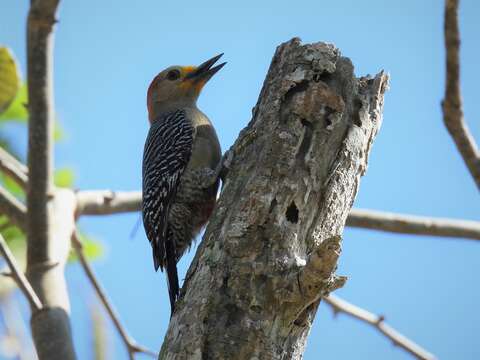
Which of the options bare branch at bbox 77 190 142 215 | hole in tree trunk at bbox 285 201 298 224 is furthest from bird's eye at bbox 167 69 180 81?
hole in tree trunk at bbox 285 201 298 224

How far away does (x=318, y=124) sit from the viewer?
14.1 feet

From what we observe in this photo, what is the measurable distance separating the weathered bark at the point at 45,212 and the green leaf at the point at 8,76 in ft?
2.01

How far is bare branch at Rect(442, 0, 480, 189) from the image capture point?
14.2 feet

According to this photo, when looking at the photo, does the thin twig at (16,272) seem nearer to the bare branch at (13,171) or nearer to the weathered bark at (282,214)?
the weathered bark at (282,214)

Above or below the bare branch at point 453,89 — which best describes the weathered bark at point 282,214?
below

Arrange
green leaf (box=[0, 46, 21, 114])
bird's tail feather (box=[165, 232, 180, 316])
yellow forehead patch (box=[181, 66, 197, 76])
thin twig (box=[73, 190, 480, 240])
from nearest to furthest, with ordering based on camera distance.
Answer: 1. bird's tail feather (box=[165, 232, 180, 316])
2. green leaf (box=[0, 46, 21, 114])
3. thin twig (box=[73, 190, 480, 240])
4. yellow forehead patch (box=[181, 66, 197, 76])

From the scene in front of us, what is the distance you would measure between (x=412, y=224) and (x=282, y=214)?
294 cm

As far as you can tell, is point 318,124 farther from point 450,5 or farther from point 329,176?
point 450,5

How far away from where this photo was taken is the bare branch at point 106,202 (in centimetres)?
632

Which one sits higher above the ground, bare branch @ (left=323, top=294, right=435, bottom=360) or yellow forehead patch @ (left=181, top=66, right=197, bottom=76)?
yellow forehead patch @ (left=181, top=66, right=197, bottom=76)

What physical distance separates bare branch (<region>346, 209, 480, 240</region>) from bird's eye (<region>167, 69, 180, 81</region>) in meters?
2.58

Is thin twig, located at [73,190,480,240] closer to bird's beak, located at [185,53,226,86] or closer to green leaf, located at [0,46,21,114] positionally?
green leaf, located at [0,46,21,114]

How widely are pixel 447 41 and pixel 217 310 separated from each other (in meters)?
Answer: 2.13

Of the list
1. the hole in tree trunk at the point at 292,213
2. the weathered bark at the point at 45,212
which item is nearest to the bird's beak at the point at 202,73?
the weathered bark at the point at 45,212
